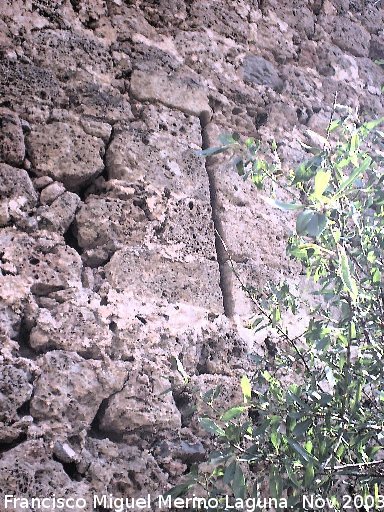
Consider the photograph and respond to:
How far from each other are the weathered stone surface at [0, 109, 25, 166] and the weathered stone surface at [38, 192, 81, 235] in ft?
0.62

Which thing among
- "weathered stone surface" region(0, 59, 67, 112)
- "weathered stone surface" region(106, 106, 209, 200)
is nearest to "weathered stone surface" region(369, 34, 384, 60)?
"weathered stone surface" region(106, 106, 209, 200)

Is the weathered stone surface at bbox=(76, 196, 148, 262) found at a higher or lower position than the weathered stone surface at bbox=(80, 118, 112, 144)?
lower

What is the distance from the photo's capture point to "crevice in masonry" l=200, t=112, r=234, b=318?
210 cm

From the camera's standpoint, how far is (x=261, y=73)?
2.66m

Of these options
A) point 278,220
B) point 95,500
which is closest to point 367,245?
point 278,220

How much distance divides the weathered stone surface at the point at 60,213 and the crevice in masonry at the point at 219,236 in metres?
0.51

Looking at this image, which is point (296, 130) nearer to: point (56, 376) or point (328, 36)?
point (328, 36)

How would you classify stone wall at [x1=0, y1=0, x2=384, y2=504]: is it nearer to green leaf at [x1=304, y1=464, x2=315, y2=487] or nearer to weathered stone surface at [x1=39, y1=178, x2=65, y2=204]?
weathered stone surface at [x1=39, y1=178, x2=65, y2=204]

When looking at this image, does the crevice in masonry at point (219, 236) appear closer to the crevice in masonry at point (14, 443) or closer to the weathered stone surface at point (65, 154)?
the weathered stone surface at point (65, 154)

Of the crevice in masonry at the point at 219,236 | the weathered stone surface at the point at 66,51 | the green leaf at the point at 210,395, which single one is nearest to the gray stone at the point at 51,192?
the weathered stone surface at the point at 66,51

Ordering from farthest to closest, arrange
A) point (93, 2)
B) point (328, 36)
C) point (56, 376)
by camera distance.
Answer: point (328, 36) < point (93, 2) < point (56, 376)

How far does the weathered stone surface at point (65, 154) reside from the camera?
196 cm

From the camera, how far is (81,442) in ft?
5.31

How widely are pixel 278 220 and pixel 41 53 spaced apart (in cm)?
115
